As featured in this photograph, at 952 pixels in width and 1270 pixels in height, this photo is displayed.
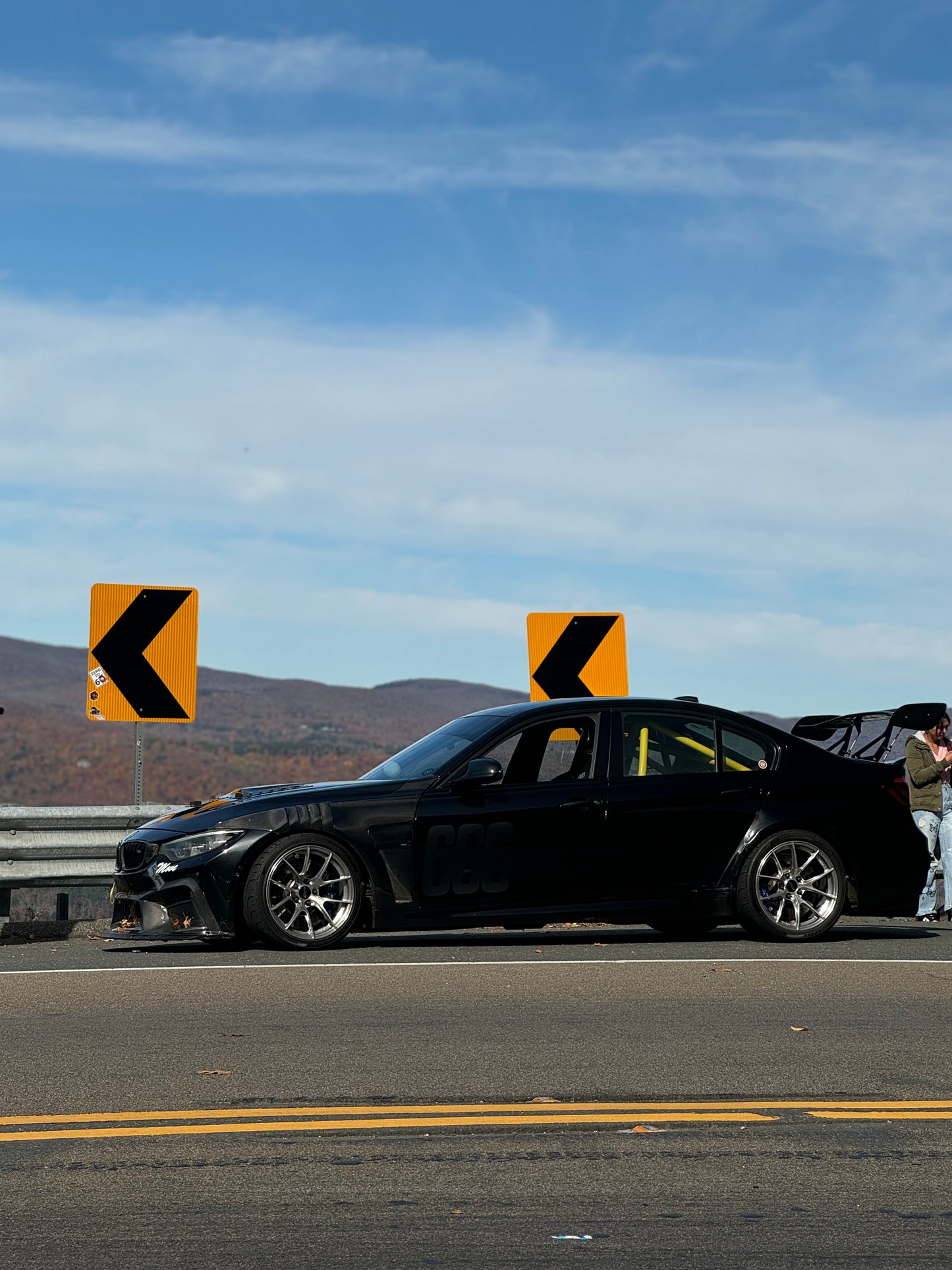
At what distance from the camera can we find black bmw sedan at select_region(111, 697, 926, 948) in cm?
1031

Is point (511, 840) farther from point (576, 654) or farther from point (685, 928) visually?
point (576, 654)

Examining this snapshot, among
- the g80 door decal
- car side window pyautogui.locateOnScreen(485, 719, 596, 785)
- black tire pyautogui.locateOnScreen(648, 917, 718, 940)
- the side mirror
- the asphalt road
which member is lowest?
the asphalt road

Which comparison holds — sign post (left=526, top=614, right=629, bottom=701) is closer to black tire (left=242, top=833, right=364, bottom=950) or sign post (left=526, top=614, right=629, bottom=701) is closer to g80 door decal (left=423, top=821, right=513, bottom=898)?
g80 door decal (left=423, top=821, right=513, bottom=898)

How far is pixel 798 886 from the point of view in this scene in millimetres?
11227

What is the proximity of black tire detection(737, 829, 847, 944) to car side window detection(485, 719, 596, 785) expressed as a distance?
133 cm

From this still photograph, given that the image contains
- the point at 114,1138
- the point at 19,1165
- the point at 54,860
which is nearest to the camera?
the point at 19,1165

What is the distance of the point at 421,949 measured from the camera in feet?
35.8

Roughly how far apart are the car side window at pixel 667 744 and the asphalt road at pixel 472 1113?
1500mm

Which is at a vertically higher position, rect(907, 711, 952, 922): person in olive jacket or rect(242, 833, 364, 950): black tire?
rect(907, 711, 952, 922): person in olive jacket

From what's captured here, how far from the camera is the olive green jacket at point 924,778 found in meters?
13.6

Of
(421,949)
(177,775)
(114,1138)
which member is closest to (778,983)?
(421,949)

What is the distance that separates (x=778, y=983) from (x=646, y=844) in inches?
69.0

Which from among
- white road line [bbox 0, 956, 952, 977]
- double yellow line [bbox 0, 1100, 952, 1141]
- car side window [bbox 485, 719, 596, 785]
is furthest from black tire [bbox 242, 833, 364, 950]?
double yellow line [bbox 0, 1100, 952, 1141]

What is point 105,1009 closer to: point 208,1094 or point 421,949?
point 208,1094
